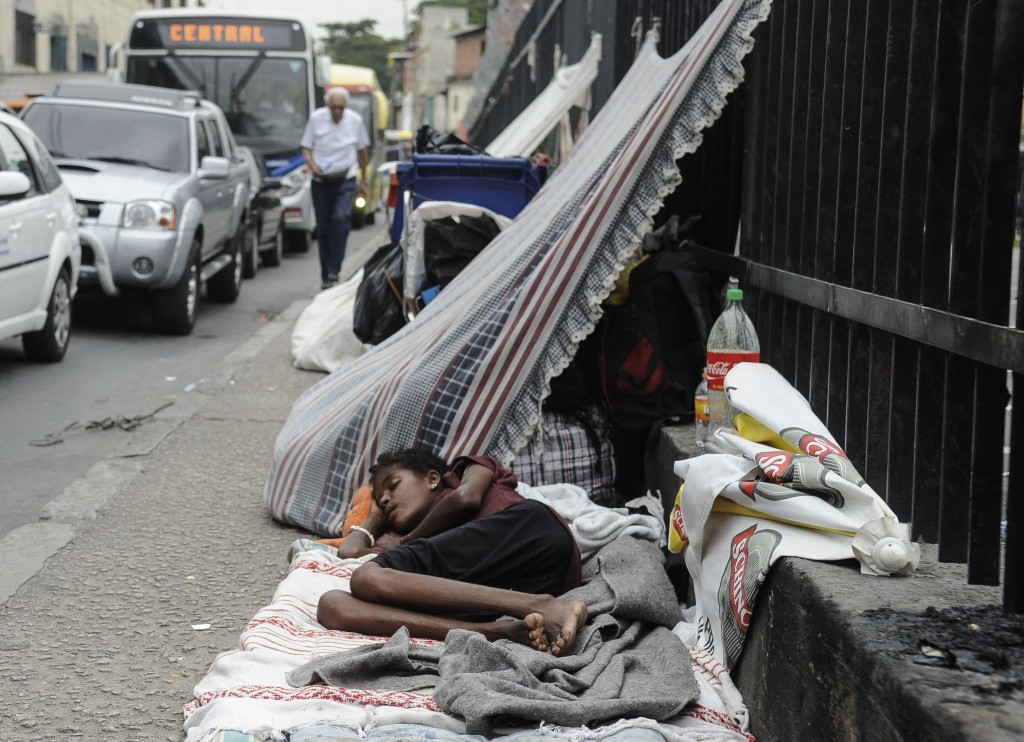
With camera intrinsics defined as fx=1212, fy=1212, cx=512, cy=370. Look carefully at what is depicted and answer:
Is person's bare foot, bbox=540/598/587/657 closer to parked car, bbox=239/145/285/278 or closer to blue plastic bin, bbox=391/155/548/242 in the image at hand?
blue plastic bin, bbox=391/155/548/242

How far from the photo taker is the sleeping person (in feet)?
11.3

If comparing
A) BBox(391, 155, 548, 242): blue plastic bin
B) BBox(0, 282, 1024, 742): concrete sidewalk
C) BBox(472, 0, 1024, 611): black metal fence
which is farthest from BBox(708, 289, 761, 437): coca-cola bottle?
BBox(391, 155, 548, 242): blue plastic bin

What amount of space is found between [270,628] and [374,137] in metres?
22.7

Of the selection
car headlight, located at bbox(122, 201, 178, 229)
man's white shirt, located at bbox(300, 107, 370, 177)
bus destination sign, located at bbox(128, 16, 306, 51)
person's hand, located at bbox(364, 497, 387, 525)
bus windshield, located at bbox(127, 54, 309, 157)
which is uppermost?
Answer: bus destination sign, located at bbox(128, 16, 306, 51)

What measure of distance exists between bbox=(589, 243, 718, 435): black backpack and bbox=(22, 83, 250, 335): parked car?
19.1 ft

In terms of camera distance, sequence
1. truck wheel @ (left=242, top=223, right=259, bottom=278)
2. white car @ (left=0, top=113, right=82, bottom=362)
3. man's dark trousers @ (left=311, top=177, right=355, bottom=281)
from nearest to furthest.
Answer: white car @ (left=0, top=113, right=82, bottom=362)
man's dark trousers @ (left=311, top=177, right=355, bottom=281)
truck wheel @ (left=242, top=223, right=259, bottom=278)

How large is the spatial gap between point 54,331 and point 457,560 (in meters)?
5.73

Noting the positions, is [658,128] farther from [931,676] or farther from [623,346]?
[931,676]

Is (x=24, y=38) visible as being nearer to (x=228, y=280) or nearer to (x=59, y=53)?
(x=59, y=53)

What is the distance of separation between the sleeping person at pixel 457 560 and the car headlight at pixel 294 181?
44.5ft

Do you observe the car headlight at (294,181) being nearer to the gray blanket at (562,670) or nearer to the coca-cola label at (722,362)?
the coca-cola label at (722,362)

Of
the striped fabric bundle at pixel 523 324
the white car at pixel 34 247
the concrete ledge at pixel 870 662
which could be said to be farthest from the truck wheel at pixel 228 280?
the concrete ledge at pixel 870 662

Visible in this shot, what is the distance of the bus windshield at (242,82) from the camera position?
1664cm

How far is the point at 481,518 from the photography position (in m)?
3.91
